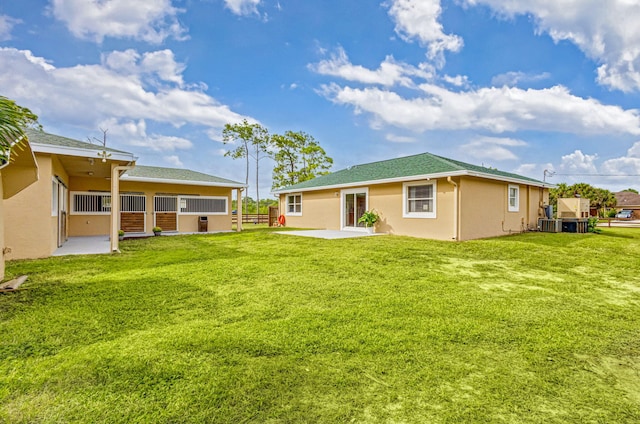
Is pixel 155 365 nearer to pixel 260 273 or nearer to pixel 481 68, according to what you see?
pixel 260 273

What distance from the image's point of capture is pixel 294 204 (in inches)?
742

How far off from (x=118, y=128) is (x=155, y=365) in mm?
25336

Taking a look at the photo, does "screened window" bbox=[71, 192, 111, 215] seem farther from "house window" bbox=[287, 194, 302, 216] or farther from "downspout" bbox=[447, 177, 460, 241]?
"downspout" bbox=[447, 177, 460, 241]

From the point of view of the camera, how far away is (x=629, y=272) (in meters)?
6.28

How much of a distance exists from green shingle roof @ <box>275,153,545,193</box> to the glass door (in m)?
0.59

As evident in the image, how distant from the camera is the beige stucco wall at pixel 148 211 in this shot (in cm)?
1297

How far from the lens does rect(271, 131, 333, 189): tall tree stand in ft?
Result: 104

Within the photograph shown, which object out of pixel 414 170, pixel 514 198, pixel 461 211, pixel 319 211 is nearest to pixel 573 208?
pixel 514 198

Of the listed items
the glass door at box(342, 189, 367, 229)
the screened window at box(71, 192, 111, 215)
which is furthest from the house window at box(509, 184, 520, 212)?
the screened window at box(71, 192, 111, 215)

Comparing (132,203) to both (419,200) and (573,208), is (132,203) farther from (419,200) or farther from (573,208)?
(573,208)

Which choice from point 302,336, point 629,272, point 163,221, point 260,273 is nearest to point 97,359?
point 302,336

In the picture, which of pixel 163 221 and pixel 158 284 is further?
pixel 163 221

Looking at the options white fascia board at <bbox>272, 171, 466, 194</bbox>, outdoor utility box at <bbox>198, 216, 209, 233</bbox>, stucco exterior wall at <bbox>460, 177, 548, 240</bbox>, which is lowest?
outdoor utility box at <bbox>198, 216, 209, 233</bbox>

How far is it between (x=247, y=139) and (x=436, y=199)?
24.9m
